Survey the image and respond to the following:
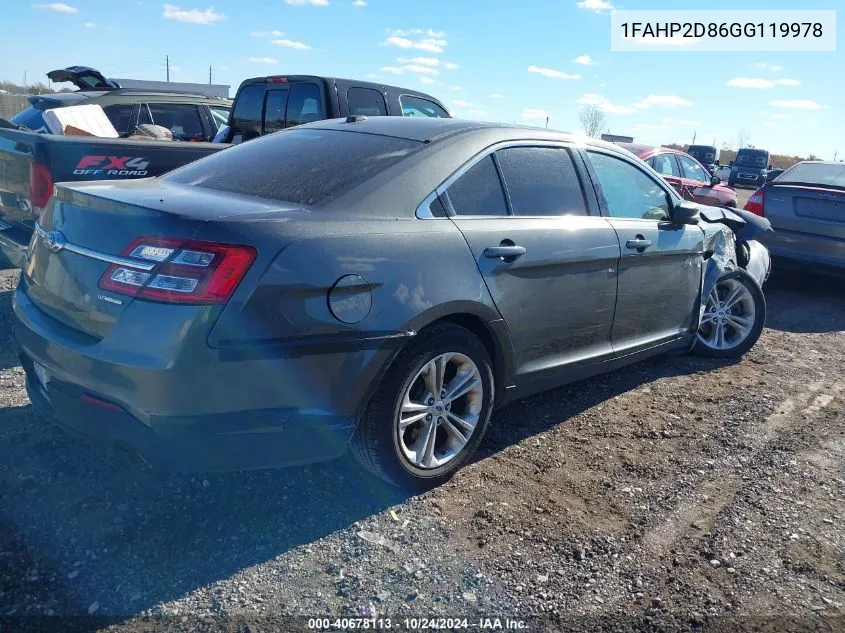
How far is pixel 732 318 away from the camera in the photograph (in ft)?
18.4

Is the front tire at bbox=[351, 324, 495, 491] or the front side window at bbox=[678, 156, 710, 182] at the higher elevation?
the front side window at bbox=[678, 156, 710, 182]

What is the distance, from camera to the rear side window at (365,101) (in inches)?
287

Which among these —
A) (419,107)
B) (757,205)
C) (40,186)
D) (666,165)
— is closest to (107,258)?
(40,186)

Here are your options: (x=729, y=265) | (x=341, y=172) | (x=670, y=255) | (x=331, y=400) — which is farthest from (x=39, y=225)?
(x=729, y=265)

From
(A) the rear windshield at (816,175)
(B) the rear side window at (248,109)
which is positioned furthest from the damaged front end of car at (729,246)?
(B) the rear side window at (248,109)

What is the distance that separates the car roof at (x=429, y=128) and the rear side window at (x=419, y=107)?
392 centimetres

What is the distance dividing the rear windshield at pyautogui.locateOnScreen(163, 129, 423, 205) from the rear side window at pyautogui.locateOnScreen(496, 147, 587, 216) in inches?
22.1

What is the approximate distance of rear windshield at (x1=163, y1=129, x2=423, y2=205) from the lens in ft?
10.2

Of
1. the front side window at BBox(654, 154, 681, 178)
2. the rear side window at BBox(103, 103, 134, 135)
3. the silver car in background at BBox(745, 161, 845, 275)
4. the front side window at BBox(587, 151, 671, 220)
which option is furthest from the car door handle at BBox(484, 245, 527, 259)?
the front side window at BBox(654, 154, 681, 178)

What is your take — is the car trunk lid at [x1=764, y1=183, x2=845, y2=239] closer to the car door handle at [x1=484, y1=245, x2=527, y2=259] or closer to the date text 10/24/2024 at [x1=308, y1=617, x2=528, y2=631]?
the car door handle at [x1=484, y1=245, x2=527, y2=259]

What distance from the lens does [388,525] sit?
3.00 meters

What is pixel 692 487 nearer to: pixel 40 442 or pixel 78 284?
pixel 78 284

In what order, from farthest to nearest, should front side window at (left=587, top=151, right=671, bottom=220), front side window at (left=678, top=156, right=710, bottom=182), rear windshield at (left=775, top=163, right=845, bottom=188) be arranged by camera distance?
front side window at (left=678, top=156, right=710, bottom=182) → rear windshield at (left=775, top=163, right=845, bottom=188) → front side window at (left=587, top=151, right=671, bottom=220)

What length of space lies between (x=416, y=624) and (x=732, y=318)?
4.19 m
